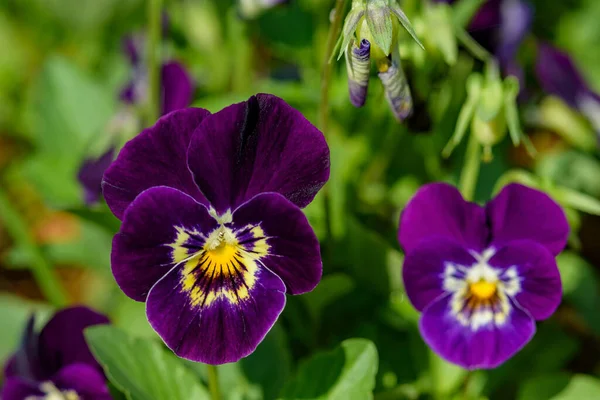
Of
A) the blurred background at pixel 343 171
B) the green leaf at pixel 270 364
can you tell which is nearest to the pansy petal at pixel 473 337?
the blurred background at pixel 343 171

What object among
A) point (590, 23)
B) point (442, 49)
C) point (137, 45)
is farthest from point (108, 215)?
point (590, 23)

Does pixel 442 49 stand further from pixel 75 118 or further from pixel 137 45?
pixel 75 118

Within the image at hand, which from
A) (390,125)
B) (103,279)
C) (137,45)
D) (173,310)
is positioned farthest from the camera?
(103,279)

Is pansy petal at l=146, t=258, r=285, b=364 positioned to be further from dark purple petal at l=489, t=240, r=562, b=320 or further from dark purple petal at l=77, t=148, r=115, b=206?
dark purple petal at l=77, t=148, r=115, b=206

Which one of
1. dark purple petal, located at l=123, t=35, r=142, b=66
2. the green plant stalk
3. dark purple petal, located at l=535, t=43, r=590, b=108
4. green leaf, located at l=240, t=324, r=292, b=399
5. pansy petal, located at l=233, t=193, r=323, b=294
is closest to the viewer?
pansy petal, located at l=233, t=193, r=323, b=294

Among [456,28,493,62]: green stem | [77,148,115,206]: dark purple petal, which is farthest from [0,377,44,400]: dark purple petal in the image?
[456,28,493,62]: green stem

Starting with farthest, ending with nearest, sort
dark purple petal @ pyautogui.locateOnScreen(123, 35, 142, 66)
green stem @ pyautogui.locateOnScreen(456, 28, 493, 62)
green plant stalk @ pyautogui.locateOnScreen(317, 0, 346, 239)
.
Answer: dark purple petal @ pyautogui.locateOnScreen(123, 35, 142, 66) < green stem @ pyautogui.locateOnScreen(456, 28, 493, 62) < green plant stalk @ pyautogui.locateOnScreen(317, 0, 346, 239)

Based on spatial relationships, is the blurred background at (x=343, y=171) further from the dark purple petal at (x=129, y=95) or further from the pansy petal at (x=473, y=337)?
the pansy petal at (x=473, y=337)
